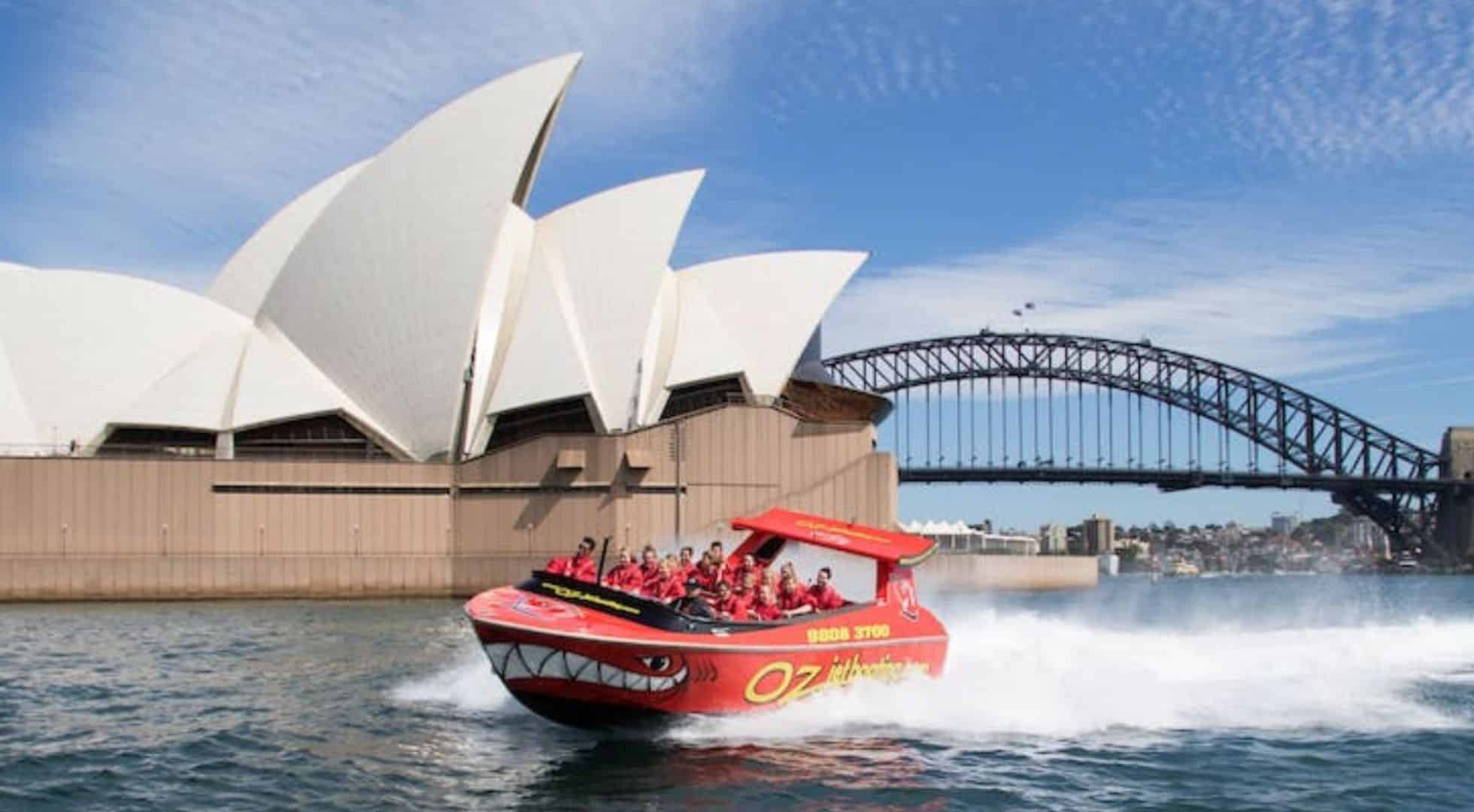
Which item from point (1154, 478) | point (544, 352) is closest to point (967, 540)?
point (1154, 478)

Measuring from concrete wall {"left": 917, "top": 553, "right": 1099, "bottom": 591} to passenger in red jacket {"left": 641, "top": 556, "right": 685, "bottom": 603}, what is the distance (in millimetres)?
40036

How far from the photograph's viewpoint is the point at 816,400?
5638 centimetres

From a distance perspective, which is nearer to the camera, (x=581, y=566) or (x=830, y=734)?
(x=830, y=734)

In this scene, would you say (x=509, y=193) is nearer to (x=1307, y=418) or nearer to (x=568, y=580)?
(x=568, y=580)

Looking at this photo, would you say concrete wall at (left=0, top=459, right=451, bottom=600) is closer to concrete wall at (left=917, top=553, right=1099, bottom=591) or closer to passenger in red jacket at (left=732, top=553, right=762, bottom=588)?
concrete wall at (left=917, top=553, right=1099, bottom=591)

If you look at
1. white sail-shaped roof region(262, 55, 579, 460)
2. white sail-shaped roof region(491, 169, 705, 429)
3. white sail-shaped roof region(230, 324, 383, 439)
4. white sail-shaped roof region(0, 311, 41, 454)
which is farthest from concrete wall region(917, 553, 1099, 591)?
white sail-shaped roof region(0, 311, 41, 454)

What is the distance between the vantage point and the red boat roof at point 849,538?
1802 cm

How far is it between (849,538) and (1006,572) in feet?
163

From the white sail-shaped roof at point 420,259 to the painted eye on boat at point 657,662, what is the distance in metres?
33.7

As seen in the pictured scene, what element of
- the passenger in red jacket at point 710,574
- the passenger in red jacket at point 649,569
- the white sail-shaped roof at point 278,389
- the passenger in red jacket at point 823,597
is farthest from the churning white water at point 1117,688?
the white sail-shaped roof at point 278,389

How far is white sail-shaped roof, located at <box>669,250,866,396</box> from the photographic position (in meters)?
51.2

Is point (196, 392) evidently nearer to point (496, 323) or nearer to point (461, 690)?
point (496, 323)

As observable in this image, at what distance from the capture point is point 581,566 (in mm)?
16672

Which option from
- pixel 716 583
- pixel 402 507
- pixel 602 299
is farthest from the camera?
pixel 602 299
